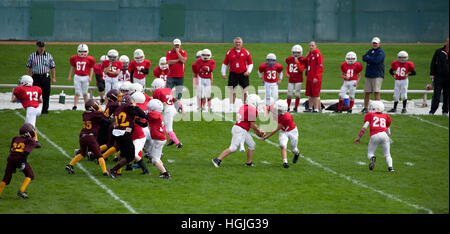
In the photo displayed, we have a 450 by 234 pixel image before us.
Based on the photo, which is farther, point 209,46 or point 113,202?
point 209,46

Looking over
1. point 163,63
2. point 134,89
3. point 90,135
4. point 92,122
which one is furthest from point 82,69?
point 90,135

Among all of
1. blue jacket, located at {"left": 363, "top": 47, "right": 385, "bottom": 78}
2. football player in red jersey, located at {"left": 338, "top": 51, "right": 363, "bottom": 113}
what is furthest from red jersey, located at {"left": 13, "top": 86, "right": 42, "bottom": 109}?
blue jacket, located at {"left": 363, "top": 47, "right": 385, "bottom": 78}

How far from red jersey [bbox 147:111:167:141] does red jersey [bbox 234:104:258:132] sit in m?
1.44

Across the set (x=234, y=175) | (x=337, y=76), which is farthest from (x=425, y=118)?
(x=337, y=76)

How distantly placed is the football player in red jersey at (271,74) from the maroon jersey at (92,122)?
6.41m

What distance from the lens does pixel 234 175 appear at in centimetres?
1131

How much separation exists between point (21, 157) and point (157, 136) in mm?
2283

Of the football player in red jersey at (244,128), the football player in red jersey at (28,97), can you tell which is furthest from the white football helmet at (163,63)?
the football player in red jersey at (244,128)

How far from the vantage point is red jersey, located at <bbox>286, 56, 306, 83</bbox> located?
55.3 ft

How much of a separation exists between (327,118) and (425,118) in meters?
2.40

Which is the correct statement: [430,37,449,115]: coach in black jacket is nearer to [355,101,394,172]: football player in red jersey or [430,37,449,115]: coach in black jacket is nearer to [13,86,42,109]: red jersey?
[355,101,394,172]: football player in red jersey

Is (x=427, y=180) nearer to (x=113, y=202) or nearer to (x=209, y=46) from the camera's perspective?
(x=113, y=202)

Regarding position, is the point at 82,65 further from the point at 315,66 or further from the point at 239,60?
the point at 315,66

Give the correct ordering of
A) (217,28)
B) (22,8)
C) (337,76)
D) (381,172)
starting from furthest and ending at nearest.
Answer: (217,28)
(22,8)
(337,76)
(381,172)
